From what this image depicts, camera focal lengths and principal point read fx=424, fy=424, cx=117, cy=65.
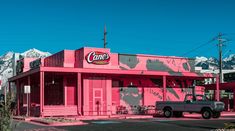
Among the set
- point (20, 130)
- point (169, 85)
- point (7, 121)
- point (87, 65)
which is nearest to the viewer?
point (7, 121)

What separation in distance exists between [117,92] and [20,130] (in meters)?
18.5

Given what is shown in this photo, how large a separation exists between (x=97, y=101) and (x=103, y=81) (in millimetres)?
1741

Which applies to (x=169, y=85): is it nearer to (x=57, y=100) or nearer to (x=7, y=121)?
(x=57, y=100)

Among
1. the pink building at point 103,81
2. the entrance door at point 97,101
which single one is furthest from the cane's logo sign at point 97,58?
the entrance door at point 97,101

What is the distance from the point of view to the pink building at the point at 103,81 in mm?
33281

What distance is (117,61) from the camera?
119 ft

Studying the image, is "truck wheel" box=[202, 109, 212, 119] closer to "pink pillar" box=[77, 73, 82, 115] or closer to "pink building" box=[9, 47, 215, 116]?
"pink building" box=[9, 47, 215, 116]

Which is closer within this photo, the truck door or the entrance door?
the truck door

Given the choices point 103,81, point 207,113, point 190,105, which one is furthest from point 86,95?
point 207,113

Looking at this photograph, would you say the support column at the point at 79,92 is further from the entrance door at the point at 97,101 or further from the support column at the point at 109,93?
the support column at the point at 109,93

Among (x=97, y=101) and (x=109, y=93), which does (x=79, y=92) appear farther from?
(x=109, y=93)

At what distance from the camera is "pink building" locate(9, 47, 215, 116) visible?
109ft

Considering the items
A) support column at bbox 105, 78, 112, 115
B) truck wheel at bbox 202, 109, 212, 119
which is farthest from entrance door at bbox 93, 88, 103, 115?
truck wheel at bbox 202, 109, 212, 119

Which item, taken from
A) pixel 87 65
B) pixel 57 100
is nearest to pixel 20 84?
pixel 57 100
